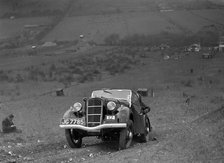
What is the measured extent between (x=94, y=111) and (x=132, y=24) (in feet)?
267

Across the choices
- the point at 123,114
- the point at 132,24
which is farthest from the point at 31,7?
the point at 123,114

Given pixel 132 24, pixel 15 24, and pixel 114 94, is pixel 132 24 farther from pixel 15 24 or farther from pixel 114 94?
pixel 114 94

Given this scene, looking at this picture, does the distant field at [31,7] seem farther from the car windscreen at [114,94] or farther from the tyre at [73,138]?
the tyre at [73,138]

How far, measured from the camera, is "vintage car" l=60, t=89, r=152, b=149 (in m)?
17.0

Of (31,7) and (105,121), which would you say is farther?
(31,7)

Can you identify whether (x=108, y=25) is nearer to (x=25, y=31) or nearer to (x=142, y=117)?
(x=25, y=31)

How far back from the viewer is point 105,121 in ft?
56.4

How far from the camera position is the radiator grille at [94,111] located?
1734cm

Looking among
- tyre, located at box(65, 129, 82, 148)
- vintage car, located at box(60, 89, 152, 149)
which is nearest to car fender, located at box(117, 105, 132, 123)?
vintage car, located at box(60, 89, 152, 149)

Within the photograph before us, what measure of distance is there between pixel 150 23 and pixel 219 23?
1255 cm

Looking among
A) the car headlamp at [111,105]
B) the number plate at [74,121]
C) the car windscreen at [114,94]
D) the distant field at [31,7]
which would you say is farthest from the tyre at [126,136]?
the distant field at [31,7]

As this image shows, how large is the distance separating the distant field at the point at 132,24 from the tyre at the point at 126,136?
7367 cm

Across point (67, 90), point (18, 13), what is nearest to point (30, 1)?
point (18, 13)

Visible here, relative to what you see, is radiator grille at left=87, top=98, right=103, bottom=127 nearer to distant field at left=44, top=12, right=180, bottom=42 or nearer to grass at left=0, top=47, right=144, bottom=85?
grass at left=0, top=47, right=144, bottom=85
